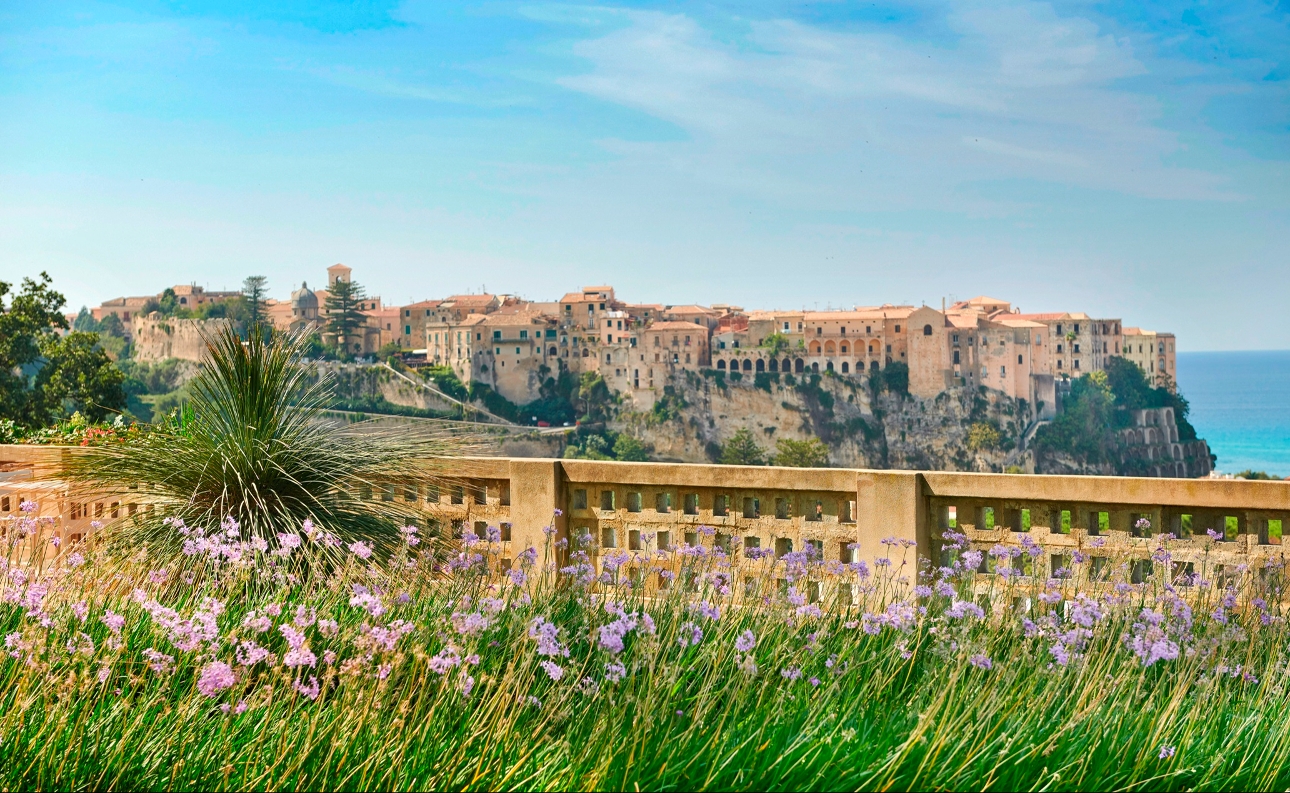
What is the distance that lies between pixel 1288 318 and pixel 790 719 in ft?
521

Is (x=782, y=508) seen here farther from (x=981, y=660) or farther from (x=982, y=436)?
(x=982, y=436)

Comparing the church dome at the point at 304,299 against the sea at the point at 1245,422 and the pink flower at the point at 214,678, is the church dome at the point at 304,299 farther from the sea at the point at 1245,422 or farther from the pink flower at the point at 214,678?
the pink flower at the point at 214,678

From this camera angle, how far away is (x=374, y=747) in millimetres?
2311

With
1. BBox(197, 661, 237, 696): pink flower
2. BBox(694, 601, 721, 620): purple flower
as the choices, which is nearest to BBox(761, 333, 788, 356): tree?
BBox(694, 601, 721, 620): purple flower

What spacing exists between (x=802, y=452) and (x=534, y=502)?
83.4m

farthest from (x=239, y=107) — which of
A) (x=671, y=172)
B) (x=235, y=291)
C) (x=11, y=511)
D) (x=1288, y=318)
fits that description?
(x=1288, y=318)

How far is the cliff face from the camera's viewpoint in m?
90.8

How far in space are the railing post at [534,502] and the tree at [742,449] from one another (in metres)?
86.1

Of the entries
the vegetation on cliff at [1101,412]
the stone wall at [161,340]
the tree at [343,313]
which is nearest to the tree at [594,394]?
the tree at [343,313]

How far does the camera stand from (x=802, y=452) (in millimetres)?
87375

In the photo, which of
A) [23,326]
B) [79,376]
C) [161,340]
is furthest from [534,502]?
[161,340]

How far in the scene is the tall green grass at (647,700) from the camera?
2256 mm

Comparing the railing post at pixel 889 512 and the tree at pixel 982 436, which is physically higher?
the railing post at pixel 889 512

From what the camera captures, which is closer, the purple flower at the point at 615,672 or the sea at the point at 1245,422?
the purple flower at the point at 615,672
